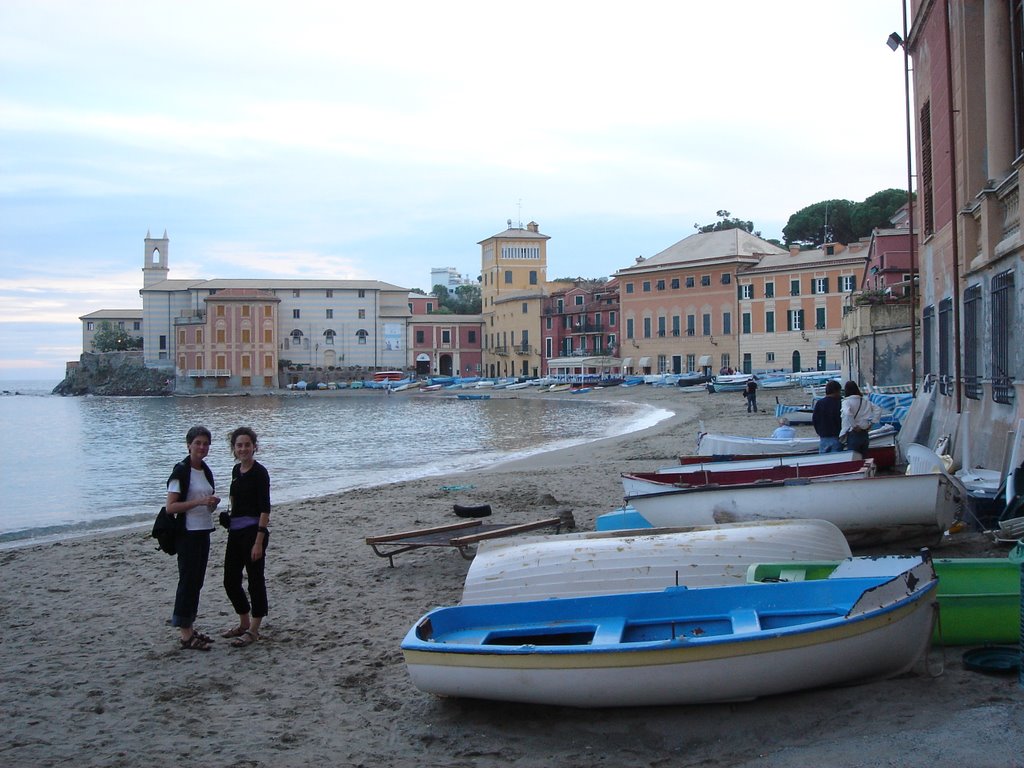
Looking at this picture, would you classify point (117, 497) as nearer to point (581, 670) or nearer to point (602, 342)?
point (581, 670)

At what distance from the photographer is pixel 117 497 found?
69.5 feet

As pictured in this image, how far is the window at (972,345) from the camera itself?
1190cm

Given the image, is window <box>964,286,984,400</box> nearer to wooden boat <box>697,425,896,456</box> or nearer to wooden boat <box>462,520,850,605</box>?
wooden boat <box>697,425,896,456</box>

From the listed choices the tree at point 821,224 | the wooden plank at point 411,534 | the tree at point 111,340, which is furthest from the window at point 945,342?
the tree at point 111,340

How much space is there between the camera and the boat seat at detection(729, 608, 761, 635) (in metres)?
5.48

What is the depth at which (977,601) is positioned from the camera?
597cm

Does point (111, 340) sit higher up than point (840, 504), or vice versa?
point (111, 340)

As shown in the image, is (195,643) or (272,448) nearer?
(195,643)

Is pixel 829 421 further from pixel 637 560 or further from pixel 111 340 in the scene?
pixel 111 340

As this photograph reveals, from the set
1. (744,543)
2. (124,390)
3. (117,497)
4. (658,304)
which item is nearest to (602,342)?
(658,304)

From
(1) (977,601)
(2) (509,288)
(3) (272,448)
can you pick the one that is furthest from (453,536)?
(2) (509,288)

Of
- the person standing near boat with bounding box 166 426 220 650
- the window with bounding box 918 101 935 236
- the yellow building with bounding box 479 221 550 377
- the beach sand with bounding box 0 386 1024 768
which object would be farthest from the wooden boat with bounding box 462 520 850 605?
the yellow building with bounding box 479 221 550 377

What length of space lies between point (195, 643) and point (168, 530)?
105cm

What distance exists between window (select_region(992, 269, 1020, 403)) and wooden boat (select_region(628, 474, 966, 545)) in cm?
216
